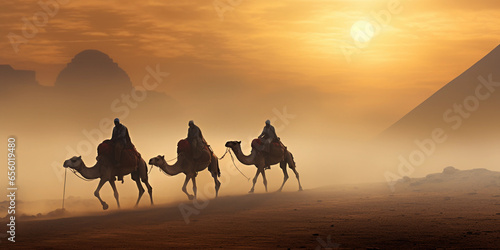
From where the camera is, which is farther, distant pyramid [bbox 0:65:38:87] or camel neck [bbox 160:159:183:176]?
distant pyramid [bbox 0:65:38:87]

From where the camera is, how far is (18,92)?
16675 cm

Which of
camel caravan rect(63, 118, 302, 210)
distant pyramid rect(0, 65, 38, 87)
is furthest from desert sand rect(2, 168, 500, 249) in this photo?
distant pyramid rect(0, 65, 38, 87)

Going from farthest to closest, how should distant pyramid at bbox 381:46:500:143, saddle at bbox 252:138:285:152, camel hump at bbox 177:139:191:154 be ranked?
distant pyramid at bbox 381:46:500:143
saddle at bbox 252:138:285:152
camel hump at bbox 177:139:191:154

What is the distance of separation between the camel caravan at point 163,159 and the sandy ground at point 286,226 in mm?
1596

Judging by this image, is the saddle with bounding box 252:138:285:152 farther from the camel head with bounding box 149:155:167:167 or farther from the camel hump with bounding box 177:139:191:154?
the camel head with bounding box 149:155:167:167

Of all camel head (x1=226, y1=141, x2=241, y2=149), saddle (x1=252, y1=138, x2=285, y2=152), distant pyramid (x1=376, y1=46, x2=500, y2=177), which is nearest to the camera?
camel head (x1=226, y1=141, x2=241, y2=149)

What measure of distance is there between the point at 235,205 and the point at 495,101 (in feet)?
354

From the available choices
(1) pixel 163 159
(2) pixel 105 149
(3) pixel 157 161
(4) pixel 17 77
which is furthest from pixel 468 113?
(2) pixel 105 149

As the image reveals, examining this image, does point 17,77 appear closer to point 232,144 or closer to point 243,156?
point 243,156

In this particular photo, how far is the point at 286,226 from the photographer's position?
19.5m

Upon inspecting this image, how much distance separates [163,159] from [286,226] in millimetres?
9375

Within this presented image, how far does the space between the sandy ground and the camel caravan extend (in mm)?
1596

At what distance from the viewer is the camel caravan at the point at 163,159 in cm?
2589

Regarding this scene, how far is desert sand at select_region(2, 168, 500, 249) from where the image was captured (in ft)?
53.4
